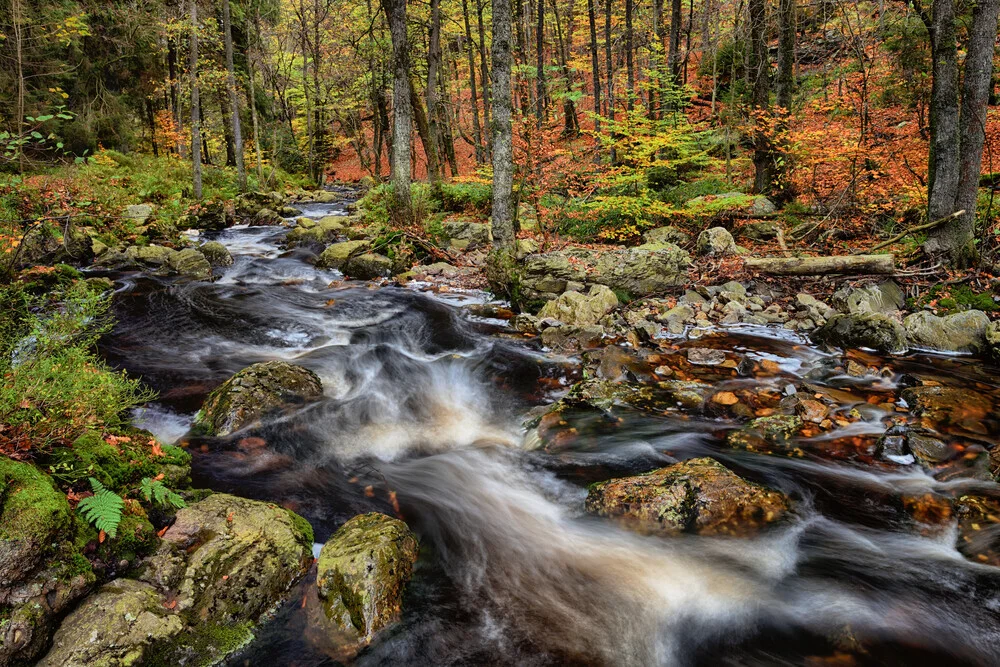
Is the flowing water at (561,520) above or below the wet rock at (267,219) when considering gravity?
below

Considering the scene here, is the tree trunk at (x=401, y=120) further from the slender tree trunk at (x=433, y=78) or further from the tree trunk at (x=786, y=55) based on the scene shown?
the tree trunk at (x=786, y=55)

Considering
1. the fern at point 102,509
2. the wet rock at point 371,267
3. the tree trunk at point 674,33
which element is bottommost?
the fern at point 102,509

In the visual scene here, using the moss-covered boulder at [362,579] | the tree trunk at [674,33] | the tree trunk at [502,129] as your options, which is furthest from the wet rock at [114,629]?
the tree trunk at [674,33]

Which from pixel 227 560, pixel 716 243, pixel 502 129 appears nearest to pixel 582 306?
pixel 502 129

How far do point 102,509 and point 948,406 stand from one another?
26.0 ft

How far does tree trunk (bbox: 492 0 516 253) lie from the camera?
9328 mm

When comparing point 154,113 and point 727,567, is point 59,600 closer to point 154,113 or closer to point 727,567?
point 727,567

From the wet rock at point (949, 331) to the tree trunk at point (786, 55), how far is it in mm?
6224

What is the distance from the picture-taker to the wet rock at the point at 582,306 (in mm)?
9078

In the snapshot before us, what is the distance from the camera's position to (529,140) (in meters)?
12.4

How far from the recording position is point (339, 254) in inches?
526

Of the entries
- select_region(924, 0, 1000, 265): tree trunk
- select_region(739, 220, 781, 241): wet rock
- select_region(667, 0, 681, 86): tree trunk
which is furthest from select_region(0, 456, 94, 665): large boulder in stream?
select_region(667, 0, 681, 86): tree trunk

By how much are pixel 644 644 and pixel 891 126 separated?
14815mm

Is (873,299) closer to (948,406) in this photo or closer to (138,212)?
(948,406)
